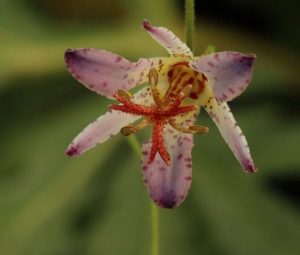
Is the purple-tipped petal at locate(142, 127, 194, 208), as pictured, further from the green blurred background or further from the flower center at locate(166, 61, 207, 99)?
the green blurred background

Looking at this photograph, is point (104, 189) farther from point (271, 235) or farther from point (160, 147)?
point (160, 147)

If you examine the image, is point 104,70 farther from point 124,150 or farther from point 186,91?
point 124,150

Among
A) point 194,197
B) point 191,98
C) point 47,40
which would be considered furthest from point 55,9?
point 191,98

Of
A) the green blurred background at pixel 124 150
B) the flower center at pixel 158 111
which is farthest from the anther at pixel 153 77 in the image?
the green blurred background at pixel 124 150

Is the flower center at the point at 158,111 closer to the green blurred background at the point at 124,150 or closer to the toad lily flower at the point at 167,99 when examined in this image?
the toad lily flower at the point at 167,99

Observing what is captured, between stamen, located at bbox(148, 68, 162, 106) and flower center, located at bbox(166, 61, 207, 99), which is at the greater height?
flower center, located at bbox(166, 61, 207, 99)

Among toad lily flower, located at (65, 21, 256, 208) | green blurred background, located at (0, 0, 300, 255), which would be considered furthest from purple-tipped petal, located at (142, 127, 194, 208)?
green blurred background, located at (0, 0, 300, 255)
